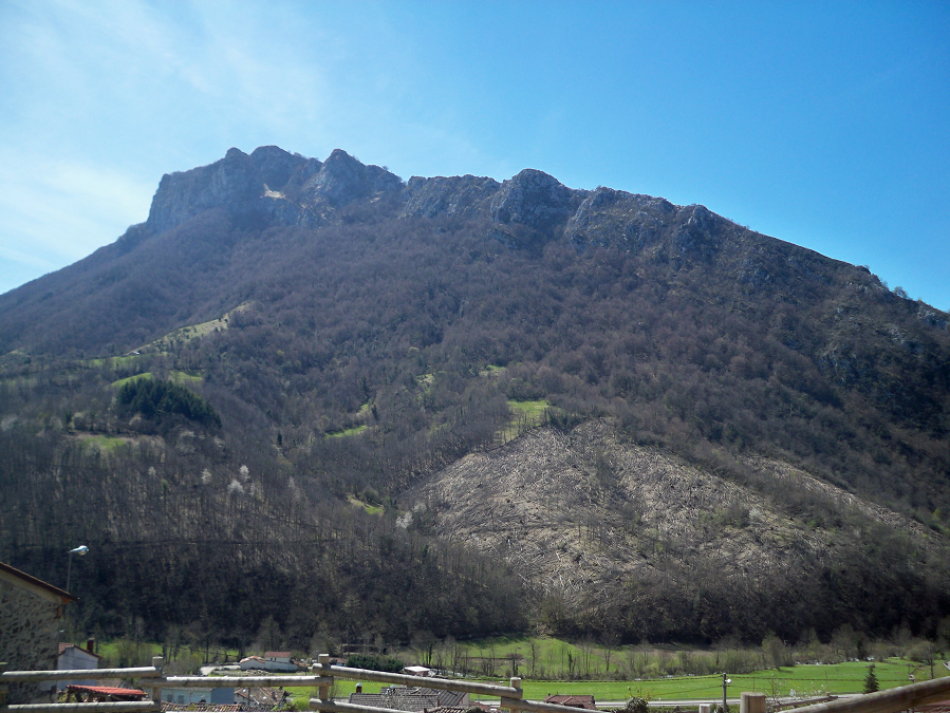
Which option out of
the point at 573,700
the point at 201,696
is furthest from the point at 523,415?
the point at 201,696

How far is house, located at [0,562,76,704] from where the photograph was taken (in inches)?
489

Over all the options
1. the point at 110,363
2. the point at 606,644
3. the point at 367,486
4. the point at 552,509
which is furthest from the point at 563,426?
the point at 110,363

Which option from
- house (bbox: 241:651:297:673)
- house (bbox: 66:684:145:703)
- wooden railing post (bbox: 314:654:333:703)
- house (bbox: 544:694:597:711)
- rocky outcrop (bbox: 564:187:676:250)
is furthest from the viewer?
rocky outcrop (bbox: 564:187:676:250)

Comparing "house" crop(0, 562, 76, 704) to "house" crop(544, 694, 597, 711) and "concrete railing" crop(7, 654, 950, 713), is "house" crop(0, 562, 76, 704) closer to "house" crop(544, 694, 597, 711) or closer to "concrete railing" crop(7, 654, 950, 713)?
"concrete railing" crop(7, 654, 950, 713)

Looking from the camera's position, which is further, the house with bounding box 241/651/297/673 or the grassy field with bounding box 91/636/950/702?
the grassy field with bounding box 91/636/950/702

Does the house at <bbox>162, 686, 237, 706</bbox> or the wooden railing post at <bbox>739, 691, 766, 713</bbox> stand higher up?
the wooden railing post at <bbox>739, 691, 766, 713</bbox>

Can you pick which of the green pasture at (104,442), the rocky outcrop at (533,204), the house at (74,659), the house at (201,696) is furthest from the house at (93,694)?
the rocky outcrop at (533,204)

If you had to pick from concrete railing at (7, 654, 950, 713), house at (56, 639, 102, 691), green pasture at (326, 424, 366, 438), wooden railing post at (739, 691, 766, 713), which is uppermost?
green pasture at (326, 424, 366, 438)

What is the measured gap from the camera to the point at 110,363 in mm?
121375

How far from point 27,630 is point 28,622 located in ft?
0.48

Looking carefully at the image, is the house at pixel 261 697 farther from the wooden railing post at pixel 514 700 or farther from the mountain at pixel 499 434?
the mountain at pixel 499 434

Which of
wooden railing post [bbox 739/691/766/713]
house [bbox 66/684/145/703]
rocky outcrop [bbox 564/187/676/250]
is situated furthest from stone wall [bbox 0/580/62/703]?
rocky outcrop [bbox 564/187/676/250]

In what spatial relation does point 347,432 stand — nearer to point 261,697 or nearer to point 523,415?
point 523,415

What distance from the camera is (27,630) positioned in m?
12.7
